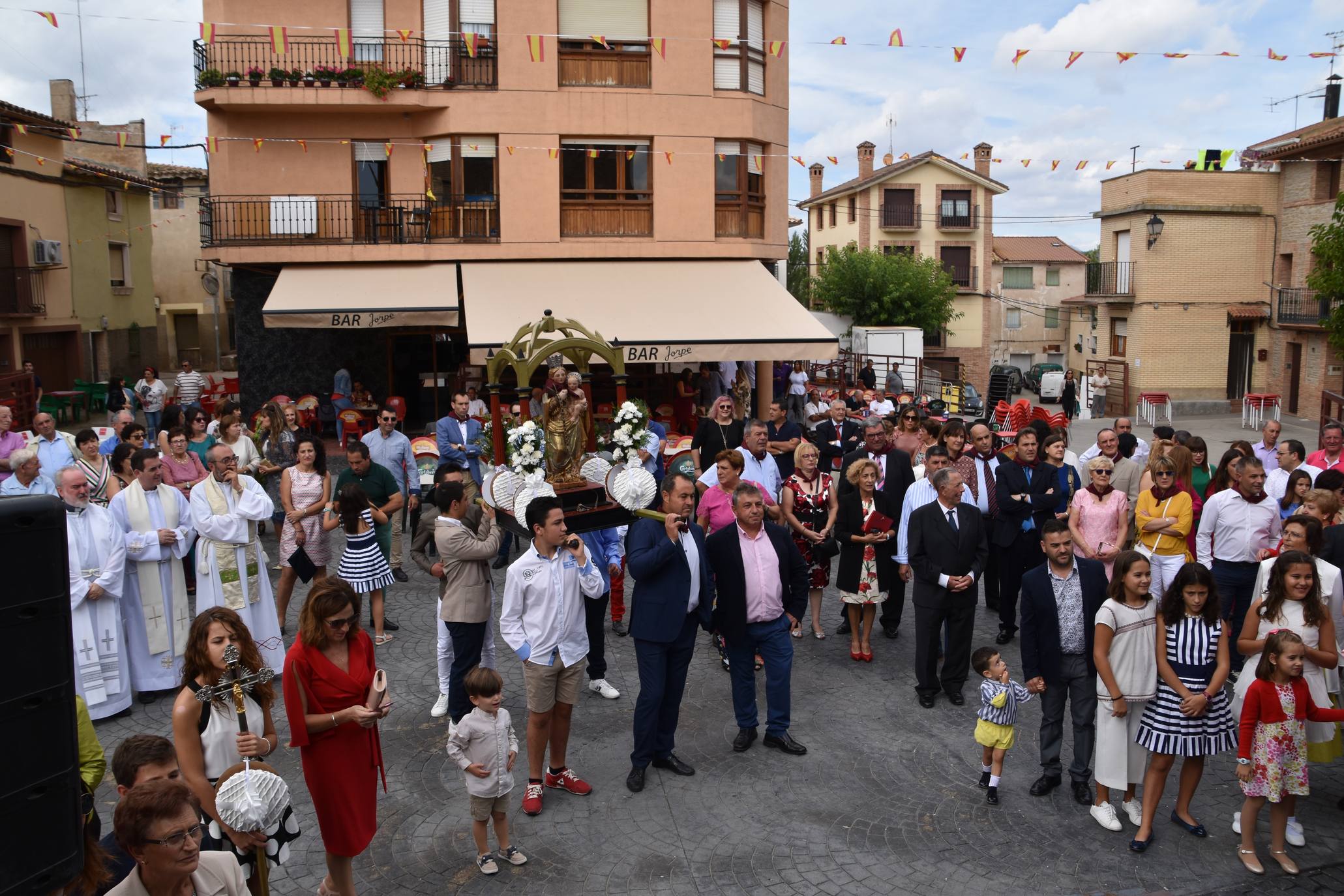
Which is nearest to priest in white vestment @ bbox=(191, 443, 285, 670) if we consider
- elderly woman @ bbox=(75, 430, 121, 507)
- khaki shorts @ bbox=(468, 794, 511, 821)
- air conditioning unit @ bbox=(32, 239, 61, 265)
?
elderly woman @ bbox=(75, 430, 121, 507)

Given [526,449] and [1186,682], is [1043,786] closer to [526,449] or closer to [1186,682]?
[1186,682]

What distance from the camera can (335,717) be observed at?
475 centimetres

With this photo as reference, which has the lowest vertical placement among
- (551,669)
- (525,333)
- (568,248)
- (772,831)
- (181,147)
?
(772,831)

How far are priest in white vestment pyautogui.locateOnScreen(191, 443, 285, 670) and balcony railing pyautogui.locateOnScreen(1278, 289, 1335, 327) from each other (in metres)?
30.2

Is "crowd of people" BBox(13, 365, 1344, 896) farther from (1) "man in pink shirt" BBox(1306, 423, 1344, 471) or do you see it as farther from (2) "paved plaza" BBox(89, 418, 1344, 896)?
(2) "paved plaza" BBox(89, 418, 1344, 896)

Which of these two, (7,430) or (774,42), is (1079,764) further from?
(774,42)

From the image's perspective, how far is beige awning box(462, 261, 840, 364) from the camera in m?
17.2

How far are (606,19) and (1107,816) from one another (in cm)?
1729

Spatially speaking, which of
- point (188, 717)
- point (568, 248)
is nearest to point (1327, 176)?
point (568, 248)

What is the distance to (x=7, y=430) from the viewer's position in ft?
33.7

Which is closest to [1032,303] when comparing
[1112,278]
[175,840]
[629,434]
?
[1112,278]

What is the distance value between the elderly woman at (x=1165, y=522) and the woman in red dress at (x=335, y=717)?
5.94 meters

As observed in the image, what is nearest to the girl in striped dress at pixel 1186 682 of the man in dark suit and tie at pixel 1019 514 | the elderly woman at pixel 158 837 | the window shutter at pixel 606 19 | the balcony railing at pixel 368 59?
the man in dark suit and tie at pixel 1019 514

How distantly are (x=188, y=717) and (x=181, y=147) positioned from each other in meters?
16.6
